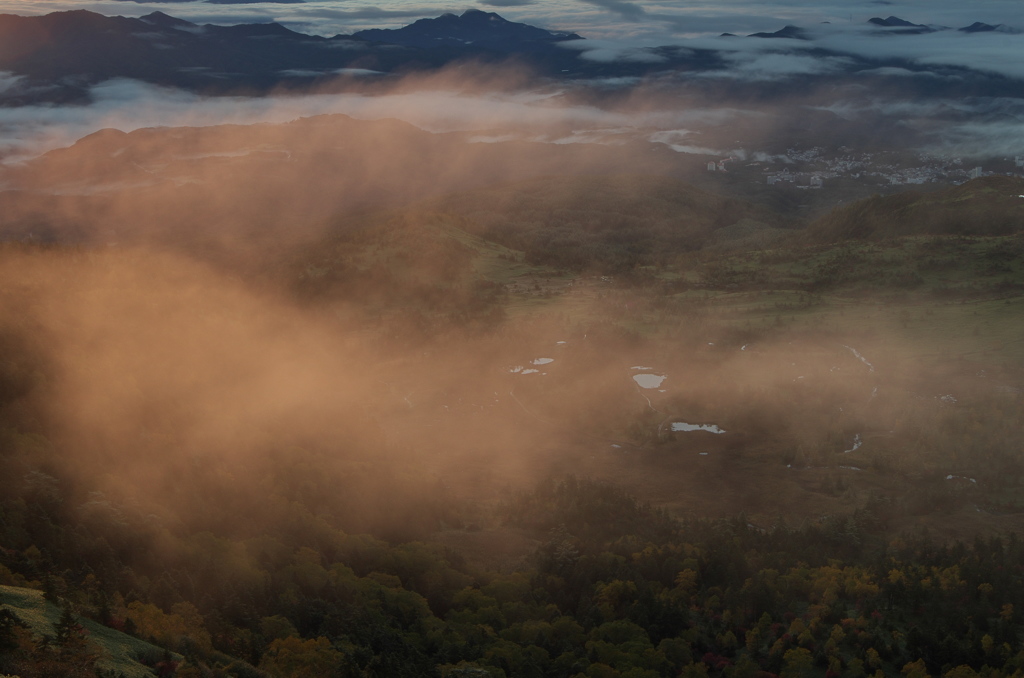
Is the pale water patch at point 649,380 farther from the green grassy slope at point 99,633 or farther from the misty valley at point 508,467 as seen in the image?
the green grassy slope at point 99,633

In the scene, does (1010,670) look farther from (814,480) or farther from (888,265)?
(888,265)

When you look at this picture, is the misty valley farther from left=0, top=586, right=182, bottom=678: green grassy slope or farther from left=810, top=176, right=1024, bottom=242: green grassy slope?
left=810, top=176, right=1024, bottom=242: green grassy slope

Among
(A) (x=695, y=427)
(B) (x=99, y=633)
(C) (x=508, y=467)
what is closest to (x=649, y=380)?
(A) (x=695, y=427)

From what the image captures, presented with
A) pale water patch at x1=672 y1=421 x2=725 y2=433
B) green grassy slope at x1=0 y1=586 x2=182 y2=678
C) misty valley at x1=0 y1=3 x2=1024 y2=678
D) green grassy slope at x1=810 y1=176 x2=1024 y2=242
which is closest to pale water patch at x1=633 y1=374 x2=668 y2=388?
misty valley at x1=0 y1=3 x2=1024 y2=678

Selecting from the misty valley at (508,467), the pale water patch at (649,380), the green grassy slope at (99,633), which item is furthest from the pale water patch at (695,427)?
the green grassy slope at (99,633)

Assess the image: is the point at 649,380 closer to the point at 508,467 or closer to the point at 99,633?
the point at 508,467

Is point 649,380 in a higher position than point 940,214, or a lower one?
lower
